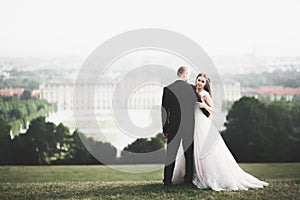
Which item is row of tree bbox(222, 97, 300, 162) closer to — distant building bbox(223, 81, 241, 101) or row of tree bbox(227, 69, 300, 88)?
distant building bbox(223, 81, 241, 101)

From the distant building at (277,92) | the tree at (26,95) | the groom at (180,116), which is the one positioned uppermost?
the distant building at (277,92)

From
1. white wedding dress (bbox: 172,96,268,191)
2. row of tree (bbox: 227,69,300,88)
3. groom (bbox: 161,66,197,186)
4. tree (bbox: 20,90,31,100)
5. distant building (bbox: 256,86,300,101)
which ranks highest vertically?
row of tree (bbox: 227,69,300,88)

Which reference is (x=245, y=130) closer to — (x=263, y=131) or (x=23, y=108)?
(x=263, y=131)

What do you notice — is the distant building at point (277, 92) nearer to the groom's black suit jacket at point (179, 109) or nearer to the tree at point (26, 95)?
the groom's black suit jacket at point (179, 109)

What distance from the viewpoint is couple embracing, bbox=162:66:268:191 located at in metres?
5.57

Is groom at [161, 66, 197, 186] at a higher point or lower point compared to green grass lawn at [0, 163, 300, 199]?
higher

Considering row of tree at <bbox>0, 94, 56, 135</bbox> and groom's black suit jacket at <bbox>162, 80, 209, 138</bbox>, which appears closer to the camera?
groom's black suit jacket at <bbox>162, 80, 209, 138</bbox>

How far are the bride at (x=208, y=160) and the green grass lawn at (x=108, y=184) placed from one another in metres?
0.15

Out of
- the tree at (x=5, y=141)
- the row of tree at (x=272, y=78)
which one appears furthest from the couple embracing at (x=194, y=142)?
the tree at (x=5, y=141)

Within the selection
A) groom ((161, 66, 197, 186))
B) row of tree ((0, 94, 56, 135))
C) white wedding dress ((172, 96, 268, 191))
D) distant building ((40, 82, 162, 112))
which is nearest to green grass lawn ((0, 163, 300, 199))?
white wedding dress ((172, 96, 268, 191))

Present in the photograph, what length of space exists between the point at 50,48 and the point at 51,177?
2.08 metres

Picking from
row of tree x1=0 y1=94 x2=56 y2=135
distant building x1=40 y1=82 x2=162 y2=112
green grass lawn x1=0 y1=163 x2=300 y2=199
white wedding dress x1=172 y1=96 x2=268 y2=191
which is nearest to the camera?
green grass lawn x1=0 y1=163 x2=300 y2=199

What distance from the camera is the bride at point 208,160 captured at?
18.2ft

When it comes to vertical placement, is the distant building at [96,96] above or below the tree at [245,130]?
above
